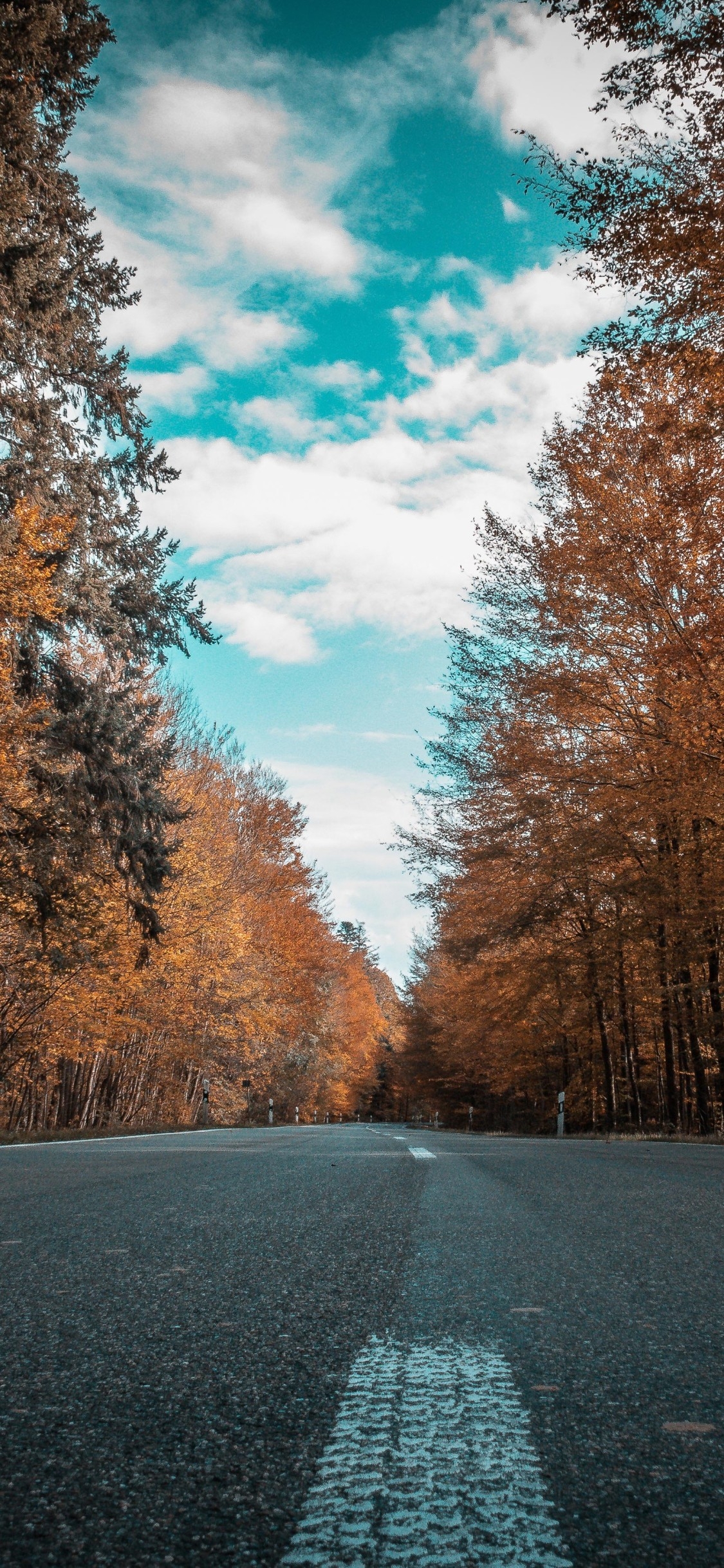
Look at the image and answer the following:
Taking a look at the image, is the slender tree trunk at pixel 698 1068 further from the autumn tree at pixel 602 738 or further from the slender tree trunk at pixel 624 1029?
the slender tree trunk at pixel 624 1029

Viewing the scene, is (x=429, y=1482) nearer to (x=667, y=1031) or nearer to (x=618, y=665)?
(x=618, y=665)

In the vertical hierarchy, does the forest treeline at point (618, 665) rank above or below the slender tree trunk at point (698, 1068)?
above

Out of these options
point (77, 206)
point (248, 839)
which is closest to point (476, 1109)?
point (248, 839)

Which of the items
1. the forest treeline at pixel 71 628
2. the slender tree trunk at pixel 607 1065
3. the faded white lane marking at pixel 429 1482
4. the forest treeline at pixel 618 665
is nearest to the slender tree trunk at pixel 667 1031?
the forest treeline at pixel 618 665

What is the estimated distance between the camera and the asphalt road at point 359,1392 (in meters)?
1.03

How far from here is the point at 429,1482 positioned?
1.17 m

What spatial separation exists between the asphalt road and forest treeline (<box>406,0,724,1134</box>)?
27.7 ft

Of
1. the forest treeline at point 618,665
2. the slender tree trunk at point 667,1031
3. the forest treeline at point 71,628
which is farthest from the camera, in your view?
the slender tree trunk at point 667,1031

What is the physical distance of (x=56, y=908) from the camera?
12.3 m

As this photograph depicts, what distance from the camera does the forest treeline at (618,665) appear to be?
338 inches

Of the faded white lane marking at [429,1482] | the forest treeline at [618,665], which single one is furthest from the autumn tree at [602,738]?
the faded white lane marking at [429,1482]

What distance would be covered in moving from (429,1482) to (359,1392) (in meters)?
0.44

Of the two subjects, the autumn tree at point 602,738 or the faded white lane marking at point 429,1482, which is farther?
the autumn tree at point 602,738

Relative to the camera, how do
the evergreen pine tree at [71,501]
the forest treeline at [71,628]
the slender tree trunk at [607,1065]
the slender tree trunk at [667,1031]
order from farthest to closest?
the slender tree trunk at [607,1065] → the slender tree trunk at [667,1031] → the forest treeline at [71,628] → the evergreen pine tree at [71,501]
